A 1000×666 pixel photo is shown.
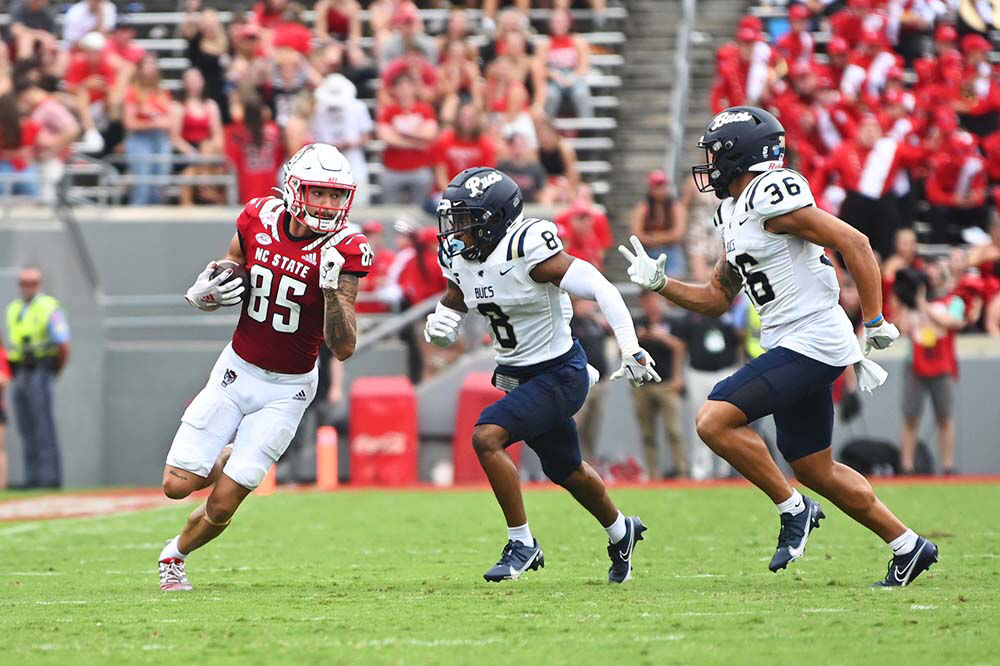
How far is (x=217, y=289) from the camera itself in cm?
676

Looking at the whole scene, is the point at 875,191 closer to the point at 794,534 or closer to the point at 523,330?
the point at 523,330

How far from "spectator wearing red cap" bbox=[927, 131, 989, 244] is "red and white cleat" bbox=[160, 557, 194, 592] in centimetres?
1103

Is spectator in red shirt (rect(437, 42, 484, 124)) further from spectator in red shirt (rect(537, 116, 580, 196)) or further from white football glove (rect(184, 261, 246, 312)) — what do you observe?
white football glove (rect(184, 261, 246, 312))

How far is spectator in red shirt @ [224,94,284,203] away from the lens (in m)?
15.8

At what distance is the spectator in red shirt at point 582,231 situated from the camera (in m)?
14.6

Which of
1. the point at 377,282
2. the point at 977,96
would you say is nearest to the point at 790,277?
the point at 377,282

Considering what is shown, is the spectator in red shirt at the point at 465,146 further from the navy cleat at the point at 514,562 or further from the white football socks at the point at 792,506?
the white football socks at the point at 792,506

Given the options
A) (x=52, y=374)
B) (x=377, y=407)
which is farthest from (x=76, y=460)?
(x=377, y=407)

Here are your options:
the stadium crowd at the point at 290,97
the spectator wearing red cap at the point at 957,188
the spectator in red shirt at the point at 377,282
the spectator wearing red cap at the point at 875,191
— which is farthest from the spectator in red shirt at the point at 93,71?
the spectator wearing red cap at the point at 957,188

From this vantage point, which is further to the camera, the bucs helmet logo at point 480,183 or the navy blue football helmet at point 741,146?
the bucs helmet logo at point 480,183

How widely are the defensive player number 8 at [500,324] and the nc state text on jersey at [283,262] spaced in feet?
2.64

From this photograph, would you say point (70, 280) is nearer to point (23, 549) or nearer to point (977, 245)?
point (23, 549)

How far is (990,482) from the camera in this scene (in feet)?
44.5

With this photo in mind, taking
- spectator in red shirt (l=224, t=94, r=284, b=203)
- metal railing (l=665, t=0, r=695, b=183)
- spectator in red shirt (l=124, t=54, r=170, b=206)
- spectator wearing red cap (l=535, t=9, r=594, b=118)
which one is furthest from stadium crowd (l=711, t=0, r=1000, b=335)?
spectator in red shirt (l=124, t=54, r=170, b=206)
